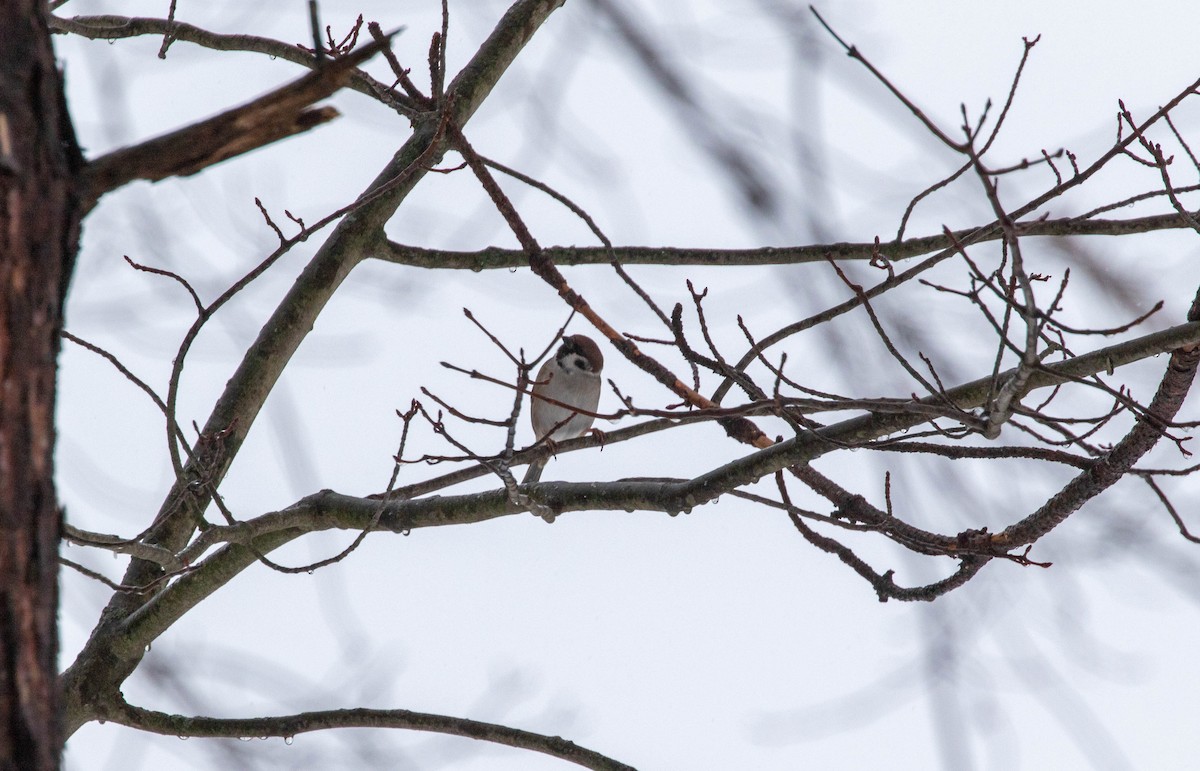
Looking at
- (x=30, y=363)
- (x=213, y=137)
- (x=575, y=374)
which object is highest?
(x=575, y=374)

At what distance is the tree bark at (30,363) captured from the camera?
114 cm

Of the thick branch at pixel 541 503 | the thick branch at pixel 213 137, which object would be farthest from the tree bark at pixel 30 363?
the thick branch at pixel 541 503

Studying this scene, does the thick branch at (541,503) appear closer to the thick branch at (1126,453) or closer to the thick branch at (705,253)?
the thick branch at (1126,453)

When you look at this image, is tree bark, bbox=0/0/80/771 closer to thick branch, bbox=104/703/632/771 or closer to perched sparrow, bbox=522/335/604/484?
thick branch, bbox=104/703/632/771

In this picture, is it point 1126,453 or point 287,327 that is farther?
point 287,327

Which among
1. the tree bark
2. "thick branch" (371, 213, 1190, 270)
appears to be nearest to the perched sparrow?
"thick branch" (371, 213, 1190, 270)

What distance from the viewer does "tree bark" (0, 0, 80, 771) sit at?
3.74ft

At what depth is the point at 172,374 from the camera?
2371 millimetres

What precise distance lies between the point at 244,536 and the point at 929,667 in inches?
71.2

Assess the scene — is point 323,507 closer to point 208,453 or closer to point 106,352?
point 208,453

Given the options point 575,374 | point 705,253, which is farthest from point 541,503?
point 575,374

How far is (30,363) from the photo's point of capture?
1178mm

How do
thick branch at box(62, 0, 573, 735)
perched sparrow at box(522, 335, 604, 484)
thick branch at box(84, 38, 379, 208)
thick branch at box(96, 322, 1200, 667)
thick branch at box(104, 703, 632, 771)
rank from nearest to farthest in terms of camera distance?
thick branch at box(84, 38, 379, 208), thick branch at box(96, 322, 1200, 667), thick branch at box(104, 703, 632, 771), thick branch at box(62, 0, 573, 735), perched sparrow at box(522, 335, 604, 484)

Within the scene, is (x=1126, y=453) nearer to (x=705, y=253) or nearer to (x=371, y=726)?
(x=705, y=253)
